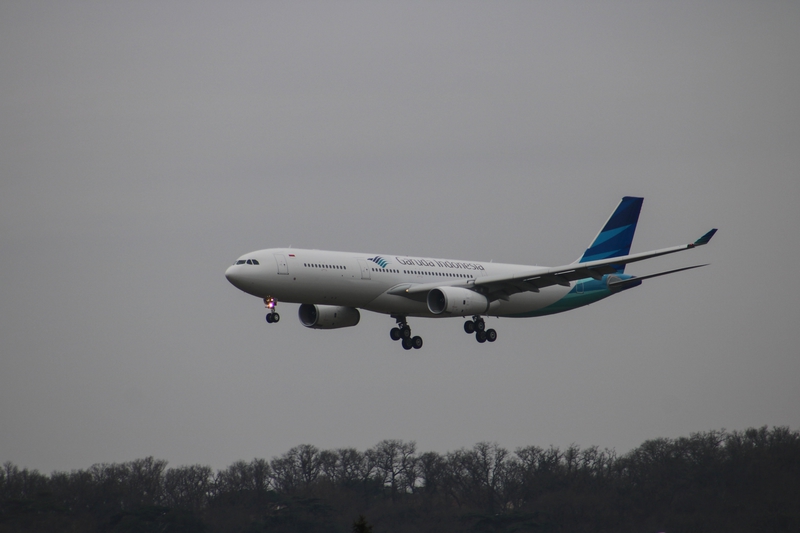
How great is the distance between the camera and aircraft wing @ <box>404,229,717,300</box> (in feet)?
194

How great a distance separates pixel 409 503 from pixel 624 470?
47.1 feet

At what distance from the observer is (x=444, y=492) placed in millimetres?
81438

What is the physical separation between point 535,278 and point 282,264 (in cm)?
1346

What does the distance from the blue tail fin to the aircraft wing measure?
8646 millimetres

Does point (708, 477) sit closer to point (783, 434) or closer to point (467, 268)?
point (783, 434)

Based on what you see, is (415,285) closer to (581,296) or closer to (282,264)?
(282,264)

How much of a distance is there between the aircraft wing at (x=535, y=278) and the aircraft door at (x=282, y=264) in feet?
21.8

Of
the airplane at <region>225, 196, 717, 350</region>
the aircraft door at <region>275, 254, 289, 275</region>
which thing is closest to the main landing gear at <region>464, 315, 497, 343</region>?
the airplane at <region>225, 196, 717, 350</region>

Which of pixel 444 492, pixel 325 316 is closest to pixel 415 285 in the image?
pixel 325 316

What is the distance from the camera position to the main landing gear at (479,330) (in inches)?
2516

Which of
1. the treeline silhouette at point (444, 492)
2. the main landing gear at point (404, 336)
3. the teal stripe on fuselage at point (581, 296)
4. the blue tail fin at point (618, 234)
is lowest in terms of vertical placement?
the treeline silhouette at point (444, 492)

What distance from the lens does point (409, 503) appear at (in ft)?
260

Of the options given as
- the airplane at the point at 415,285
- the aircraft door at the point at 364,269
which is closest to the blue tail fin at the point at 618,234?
the airplane at the point at 415,285

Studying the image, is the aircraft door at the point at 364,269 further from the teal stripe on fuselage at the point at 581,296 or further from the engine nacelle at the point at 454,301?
the teal stripe on fuselage at the point at 581,296
